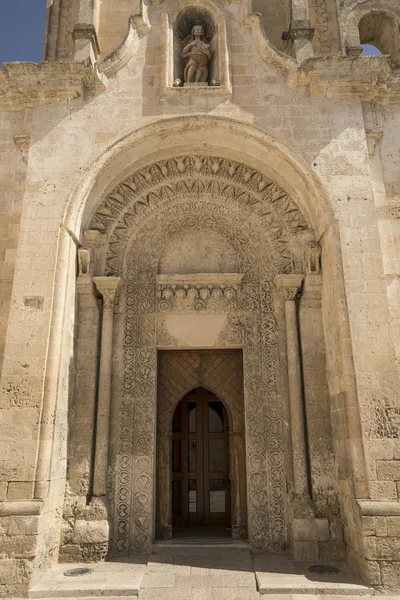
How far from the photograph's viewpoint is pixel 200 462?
750cm

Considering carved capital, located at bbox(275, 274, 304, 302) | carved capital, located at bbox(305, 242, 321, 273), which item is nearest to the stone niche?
carved capital, located at bbox(305, 242, 321, 273)

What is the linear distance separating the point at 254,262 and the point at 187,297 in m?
1.21

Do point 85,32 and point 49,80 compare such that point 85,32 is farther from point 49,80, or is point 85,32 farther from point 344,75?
point 344,75

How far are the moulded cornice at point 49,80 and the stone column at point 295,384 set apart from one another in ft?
13.6

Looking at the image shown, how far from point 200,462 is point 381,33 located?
28.1 feet

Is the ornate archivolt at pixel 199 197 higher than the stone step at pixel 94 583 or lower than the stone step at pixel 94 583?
higher

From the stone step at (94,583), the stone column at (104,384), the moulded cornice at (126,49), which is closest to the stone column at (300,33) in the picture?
the moulded cornice at (126,49)

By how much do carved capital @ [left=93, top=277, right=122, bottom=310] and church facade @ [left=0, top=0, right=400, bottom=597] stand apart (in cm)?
2

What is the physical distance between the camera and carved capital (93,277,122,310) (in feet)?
22.6

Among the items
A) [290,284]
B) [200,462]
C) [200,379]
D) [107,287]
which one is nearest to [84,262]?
[107,287]

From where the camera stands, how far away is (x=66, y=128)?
275 inches

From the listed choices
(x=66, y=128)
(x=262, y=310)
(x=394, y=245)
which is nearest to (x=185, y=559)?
(x=262, y=310)

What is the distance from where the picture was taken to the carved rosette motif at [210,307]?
644 cm

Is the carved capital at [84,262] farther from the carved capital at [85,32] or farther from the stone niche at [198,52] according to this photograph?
the carved capital at [85,32]
